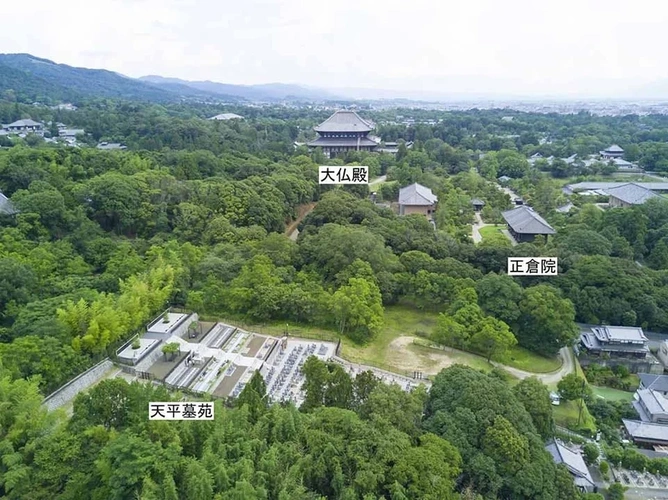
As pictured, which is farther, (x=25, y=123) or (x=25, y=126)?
(x=25, y=123)

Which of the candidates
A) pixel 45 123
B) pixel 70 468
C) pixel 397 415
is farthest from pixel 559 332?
pixel 45 123

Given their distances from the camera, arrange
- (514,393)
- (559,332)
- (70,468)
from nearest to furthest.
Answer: (70,468)
(514,393)
(559,332)

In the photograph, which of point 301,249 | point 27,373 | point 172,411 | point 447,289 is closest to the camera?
point 172,411

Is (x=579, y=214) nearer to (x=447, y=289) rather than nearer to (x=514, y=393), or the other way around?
(x=447, y=289)

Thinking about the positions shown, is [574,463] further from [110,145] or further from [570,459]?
[110,145]

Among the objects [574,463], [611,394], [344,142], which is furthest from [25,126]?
[574,463]

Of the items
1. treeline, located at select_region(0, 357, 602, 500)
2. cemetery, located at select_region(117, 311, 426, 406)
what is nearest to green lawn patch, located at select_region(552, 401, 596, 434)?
treeline, located at select_region(0, 357, 602, 500)
